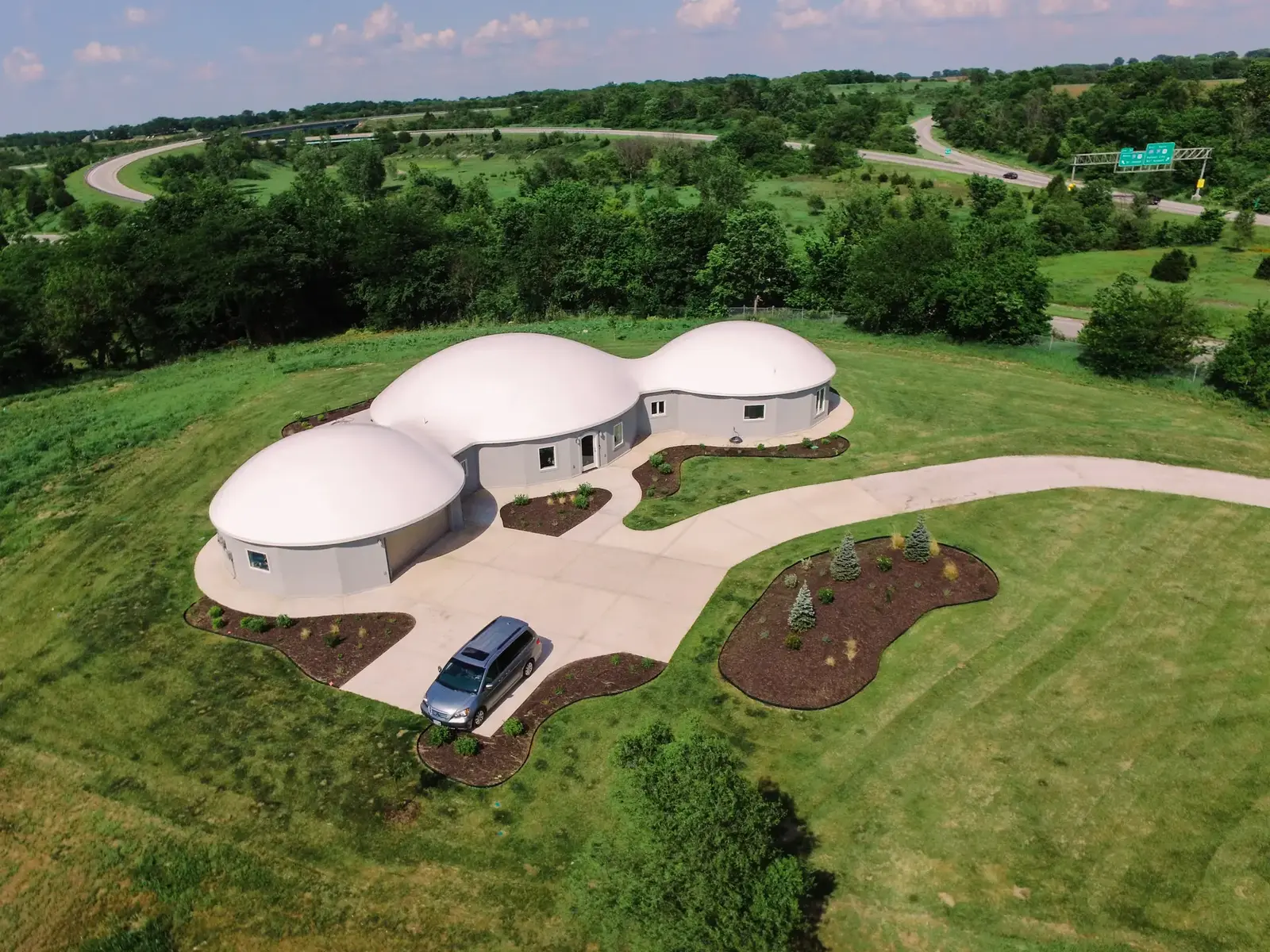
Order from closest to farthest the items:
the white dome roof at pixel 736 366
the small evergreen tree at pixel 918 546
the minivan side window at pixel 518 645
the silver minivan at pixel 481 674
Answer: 1. the silver minivan at pixel 481 674
2. the minivan side window at pixel 518 645
3. the small evergreen tree at pixel 918 546
4. the white dome roof at pixel 736 366

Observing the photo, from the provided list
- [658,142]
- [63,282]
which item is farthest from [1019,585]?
[658,142]

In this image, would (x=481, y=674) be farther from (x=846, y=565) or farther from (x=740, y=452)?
(x=740, y=452)

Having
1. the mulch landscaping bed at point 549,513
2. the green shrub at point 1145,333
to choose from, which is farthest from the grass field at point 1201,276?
the mulch landscaping bed at point 549,513

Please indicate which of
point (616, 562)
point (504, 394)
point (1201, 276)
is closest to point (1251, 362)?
point (616, 562)

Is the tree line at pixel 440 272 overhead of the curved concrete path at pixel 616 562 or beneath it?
overhead

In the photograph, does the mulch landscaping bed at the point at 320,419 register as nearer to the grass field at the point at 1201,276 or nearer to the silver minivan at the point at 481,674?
the silver minivan at the point at 481,674

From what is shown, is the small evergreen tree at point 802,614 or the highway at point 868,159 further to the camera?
the highway at point 868,159
